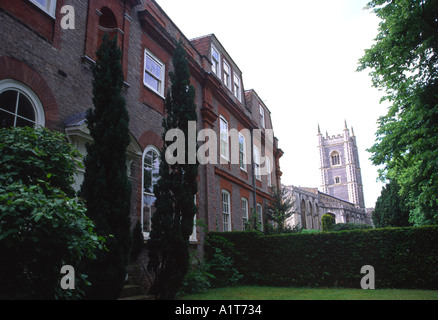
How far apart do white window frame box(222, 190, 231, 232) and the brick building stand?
48 millimetres

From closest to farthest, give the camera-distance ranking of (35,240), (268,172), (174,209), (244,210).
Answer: (35,240)
(174,209)
(244,210)
(268,172)

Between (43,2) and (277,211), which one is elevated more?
(43,2)

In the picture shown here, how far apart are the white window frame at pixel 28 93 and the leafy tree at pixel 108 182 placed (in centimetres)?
115

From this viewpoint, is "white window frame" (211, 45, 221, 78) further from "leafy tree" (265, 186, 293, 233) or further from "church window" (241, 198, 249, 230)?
"leafy tree" (265, 186, 293, 233)

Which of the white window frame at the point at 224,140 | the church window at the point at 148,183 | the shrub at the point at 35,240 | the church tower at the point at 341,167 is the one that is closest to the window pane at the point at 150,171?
the church window at the point at 148,183

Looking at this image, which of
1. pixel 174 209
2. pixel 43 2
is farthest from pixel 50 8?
pixel 174 209

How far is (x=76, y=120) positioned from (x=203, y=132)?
23.7ft

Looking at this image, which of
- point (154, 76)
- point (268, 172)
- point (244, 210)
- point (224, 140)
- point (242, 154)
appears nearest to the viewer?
point (154, 76)

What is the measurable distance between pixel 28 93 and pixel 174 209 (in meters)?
4.17

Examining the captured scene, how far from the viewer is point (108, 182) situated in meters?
6.27

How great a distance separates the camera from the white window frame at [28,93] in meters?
6.25

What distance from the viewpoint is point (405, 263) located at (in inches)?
423

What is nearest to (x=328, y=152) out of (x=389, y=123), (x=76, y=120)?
(x=389, y=123)

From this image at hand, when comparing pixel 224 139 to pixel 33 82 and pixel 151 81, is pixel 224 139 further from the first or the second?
pixel 33 82
